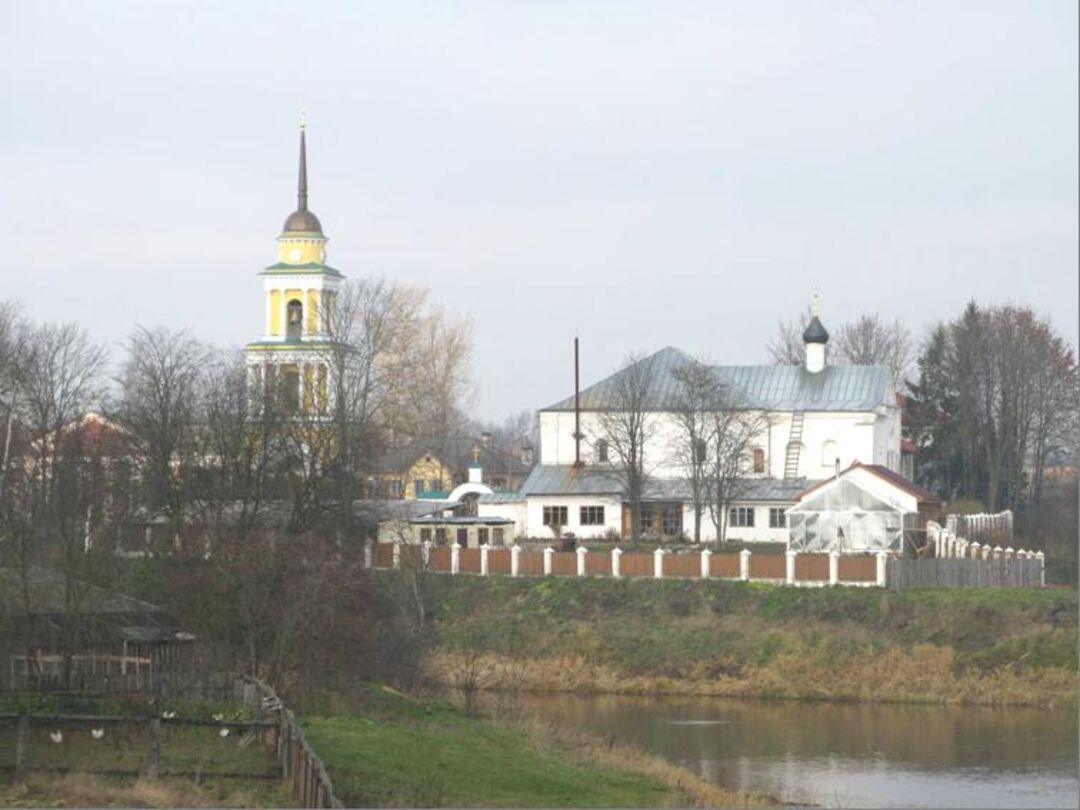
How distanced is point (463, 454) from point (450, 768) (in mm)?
67626

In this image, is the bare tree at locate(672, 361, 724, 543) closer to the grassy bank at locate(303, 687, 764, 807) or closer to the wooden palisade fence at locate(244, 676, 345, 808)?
the grassy bank at locate(303, 687, 764, 807)

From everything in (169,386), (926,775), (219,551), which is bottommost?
(926,775)

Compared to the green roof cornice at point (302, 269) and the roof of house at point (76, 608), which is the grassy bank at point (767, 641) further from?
the green roof cornice at point (302, 269)

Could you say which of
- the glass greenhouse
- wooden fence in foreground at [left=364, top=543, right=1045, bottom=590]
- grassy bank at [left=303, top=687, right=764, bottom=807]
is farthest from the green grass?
the glass greenhouse

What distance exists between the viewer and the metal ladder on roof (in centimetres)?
7456

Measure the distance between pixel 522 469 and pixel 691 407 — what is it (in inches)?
1010

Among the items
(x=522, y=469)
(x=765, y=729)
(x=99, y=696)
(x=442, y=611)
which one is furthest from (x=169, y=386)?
(x=522, y=469)

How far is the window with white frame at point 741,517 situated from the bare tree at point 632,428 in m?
2.73

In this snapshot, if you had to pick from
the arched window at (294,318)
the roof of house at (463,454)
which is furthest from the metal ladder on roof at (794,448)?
the roof of house at (463,454)

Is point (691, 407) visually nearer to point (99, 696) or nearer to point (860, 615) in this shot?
point (860, 615)

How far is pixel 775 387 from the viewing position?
76.8 metres

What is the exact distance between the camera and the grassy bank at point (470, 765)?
3127 centimetres

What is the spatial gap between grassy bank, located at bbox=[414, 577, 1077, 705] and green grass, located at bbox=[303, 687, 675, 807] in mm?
10525

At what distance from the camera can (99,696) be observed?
117 ft
